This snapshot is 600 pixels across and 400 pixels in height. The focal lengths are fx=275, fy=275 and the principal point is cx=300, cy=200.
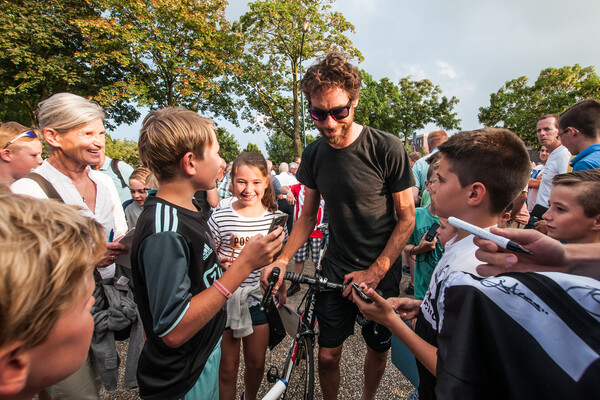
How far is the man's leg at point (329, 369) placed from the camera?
7.11ft

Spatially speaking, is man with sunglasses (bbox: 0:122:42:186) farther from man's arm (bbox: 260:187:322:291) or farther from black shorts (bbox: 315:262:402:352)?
black shorts (bbox: 315:262:402:352)

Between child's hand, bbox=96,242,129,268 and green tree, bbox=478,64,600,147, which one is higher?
green tree, bbox=478,64,600,147

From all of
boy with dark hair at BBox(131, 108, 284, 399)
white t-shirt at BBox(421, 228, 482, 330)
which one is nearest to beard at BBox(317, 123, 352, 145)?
boy with dark hair at BBox(131, 108, 284, 399)

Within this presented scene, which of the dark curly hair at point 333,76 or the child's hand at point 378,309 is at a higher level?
the dark curly hair at point 333,76

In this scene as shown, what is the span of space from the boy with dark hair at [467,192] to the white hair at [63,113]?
226 centimetres

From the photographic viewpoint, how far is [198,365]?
58.1 inches

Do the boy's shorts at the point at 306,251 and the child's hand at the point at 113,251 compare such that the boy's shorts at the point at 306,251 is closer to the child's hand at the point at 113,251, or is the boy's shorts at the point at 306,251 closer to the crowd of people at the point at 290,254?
the crowd of people at the point at 290,254

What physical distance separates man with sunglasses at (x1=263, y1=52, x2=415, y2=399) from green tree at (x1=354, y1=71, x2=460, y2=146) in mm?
26985

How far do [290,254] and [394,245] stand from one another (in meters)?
0.86

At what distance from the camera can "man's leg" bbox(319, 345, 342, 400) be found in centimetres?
217

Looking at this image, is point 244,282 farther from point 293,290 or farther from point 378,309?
point 293,290

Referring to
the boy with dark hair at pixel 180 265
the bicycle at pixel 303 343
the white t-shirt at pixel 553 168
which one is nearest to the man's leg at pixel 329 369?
the bicycle at pixel 303 343

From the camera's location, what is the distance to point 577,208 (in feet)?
6.35

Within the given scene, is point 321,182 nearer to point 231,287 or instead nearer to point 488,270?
point 231,287
